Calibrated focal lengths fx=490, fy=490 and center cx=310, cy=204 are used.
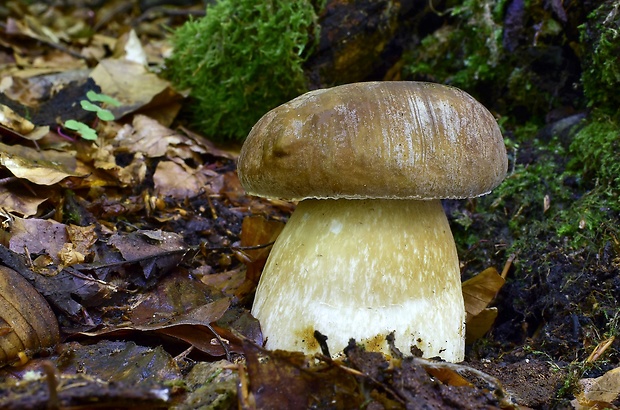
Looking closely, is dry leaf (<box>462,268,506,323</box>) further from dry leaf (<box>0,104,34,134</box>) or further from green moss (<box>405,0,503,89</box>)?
dry leaf (<box>0,104,34,134</box>)

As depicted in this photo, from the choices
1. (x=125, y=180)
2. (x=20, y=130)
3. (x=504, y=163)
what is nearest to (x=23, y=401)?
(x=504, y=163)

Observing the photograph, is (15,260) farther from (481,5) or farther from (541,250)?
(481,5)

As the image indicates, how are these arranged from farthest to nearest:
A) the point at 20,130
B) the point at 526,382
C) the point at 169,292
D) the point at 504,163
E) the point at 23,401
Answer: the point at 20,130, the point at 169,292, the point at 504,163, the point at 526,382, the point at 23,401

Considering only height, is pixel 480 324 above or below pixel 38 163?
below

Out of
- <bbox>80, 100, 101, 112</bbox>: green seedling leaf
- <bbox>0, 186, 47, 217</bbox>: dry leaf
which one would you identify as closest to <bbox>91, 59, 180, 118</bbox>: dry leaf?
<bbox>80, 100, 101, 112</bbox>: green seedling leaf

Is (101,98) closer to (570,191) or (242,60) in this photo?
(242,60)

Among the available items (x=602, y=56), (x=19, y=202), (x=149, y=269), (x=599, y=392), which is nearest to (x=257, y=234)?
(x=149, y=269)

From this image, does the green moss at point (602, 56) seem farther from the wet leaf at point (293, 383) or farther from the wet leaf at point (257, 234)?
the wet leaf at point (293, 383)
